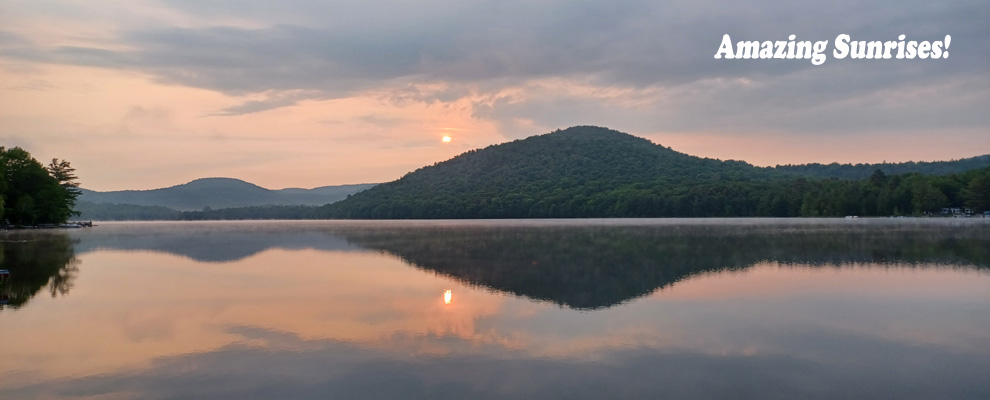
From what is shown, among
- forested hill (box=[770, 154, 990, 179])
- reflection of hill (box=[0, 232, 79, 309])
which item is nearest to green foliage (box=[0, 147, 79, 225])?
reflection of hill (box=[0, 232, 79, 309])

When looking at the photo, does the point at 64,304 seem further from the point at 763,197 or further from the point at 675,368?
the point at 763,197

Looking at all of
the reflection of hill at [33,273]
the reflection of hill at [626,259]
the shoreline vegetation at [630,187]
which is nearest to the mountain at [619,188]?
the shoreline vegetation at [630,187]

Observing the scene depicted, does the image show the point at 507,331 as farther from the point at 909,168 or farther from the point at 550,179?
the point at 909,168

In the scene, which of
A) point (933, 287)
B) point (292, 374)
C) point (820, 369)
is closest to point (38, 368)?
point (292, 374)

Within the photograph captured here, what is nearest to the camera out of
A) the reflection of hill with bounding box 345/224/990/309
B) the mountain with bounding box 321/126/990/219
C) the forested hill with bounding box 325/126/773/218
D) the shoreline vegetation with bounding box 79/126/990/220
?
the reflection of hill with bounding box 345/224/990/309

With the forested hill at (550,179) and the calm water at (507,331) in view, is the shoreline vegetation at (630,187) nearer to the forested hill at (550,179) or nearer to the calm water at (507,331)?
the forested hill at (550,179)

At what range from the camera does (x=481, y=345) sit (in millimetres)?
12867

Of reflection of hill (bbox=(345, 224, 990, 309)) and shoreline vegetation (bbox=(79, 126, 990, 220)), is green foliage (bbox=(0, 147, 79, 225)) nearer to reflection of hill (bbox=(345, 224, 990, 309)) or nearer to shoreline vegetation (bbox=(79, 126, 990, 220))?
reflection of hill (bbox=(345, 224, 990, 309))

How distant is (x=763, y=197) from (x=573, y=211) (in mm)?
35701

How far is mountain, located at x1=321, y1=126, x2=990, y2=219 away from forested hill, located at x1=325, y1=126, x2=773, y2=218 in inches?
10.0

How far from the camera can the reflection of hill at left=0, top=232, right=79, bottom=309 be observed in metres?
20.3

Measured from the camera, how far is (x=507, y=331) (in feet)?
46.5

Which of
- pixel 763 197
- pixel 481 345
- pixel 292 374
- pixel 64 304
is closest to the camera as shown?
pixel 292 374

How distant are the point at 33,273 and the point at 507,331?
21846 mm
